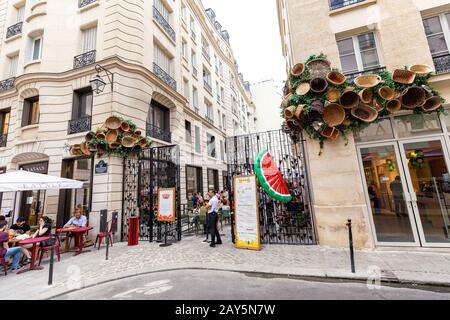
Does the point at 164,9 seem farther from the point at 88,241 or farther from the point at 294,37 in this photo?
the point at 88,241

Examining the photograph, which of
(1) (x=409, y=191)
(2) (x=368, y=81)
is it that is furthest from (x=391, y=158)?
(2) (x=368, y=81)

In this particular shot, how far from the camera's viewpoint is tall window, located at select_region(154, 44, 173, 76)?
41.3 feet

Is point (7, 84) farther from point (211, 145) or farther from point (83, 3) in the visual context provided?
point (211, 145)

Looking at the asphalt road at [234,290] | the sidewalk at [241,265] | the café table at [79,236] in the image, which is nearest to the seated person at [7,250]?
the sidewalk at [241,265]

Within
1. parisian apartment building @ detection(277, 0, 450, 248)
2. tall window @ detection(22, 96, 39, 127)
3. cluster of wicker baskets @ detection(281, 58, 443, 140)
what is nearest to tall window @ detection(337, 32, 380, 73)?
parisian apartment building @ detection(277, 0, 450, 248)

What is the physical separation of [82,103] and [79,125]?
1461mm

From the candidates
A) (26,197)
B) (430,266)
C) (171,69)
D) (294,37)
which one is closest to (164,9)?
(171,69)

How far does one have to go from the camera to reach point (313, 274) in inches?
181

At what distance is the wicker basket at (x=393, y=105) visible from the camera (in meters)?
5.98

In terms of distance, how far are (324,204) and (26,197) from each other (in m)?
13.7

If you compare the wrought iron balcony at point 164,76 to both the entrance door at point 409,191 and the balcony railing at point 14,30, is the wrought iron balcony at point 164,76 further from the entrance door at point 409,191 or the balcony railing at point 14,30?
the entrance door at point 409,191

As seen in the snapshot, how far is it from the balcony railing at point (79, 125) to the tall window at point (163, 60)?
525 centimetres

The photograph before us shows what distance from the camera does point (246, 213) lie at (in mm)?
6875

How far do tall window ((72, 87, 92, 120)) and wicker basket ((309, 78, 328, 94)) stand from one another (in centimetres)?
987
